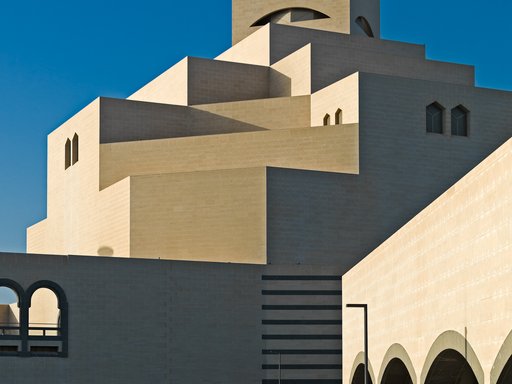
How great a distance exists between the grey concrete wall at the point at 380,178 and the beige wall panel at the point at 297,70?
5.81 m

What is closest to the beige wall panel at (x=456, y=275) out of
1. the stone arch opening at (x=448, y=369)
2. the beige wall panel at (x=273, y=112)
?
the stone arch opening at (x=448, y=369)

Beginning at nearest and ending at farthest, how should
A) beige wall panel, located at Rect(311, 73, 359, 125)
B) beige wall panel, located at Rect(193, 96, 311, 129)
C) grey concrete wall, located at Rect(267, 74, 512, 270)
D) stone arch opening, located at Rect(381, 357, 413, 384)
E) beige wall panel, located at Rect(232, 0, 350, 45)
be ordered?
1. stone arch opening, located at Rect(381, 357, 413, 384)
2. grey concrete wall, located at Rect(267, 74, 512, 270)
3. beige wall panel, located at Rect(311, 73, 359, 125)
4. beige wall panel, located at Rect(193, 96, 311, 129)
5. beige wall panel, located at Rect(232, 0, 350, 45)

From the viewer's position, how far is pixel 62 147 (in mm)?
58844

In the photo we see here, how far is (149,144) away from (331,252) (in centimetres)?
1008

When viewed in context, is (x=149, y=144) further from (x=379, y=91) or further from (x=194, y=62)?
(x=379, y=91)

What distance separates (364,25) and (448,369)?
3771 centimetres

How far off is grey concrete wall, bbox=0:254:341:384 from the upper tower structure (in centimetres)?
1723

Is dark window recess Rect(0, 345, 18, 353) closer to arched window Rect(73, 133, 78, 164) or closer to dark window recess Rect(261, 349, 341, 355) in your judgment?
dark window recess Rect(261, 349, 341, 355)

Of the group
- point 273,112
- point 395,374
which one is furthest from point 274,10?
point 395,374

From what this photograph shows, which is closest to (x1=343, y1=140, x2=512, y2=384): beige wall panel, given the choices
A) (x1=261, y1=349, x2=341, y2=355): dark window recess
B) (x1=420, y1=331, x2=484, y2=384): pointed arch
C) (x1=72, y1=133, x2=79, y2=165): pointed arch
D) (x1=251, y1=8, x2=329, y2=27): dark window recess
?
(x1=420, y1=331, x2=484, y2=384): pointed arch

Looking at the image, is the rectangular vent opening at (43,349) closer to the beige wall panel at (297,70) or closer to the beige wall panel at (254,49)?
the beige wall panel at (297,70)

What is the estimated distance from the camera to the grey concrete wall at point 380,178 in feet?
154

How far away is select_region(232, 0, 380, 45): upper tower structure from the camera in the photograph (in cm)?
5938

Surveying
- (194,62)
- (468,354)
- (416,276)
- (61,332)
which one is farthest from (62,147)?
(468,354)
